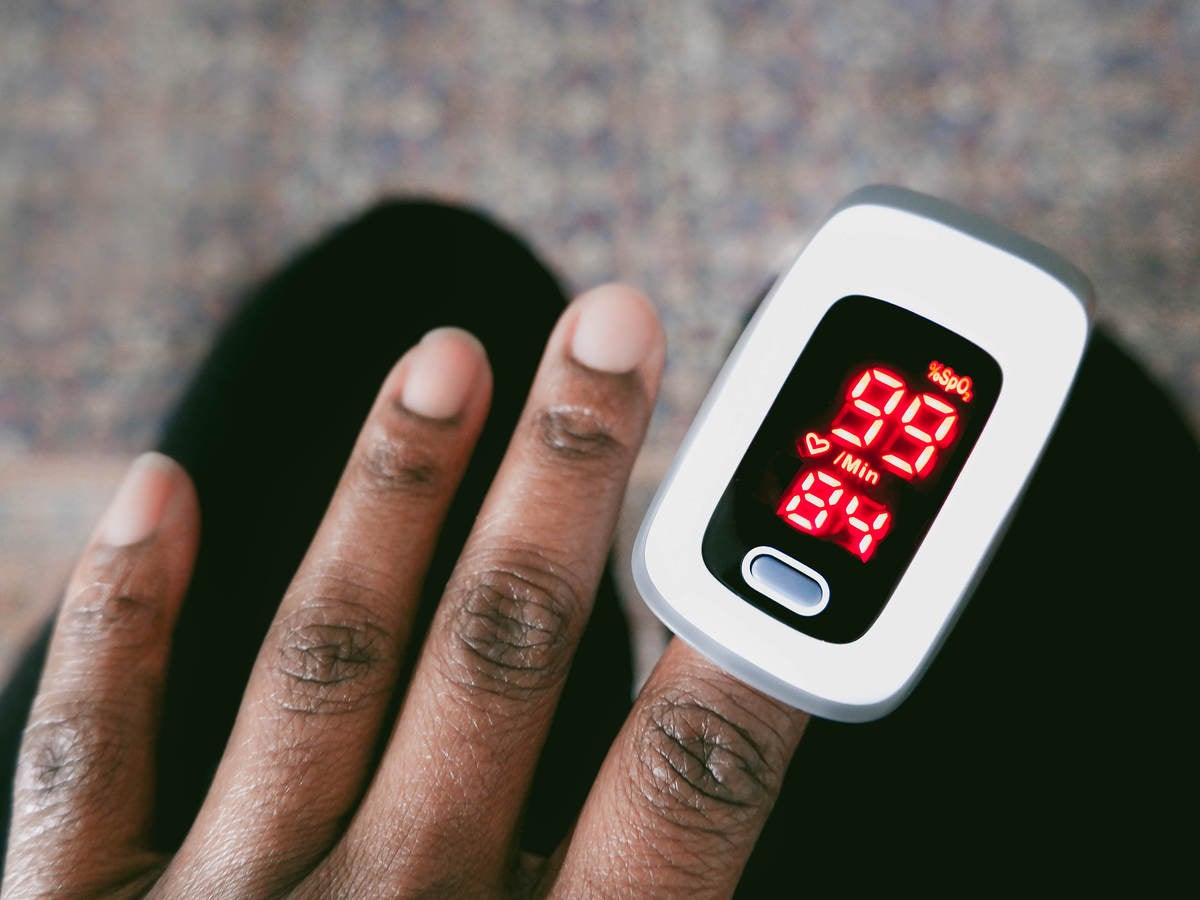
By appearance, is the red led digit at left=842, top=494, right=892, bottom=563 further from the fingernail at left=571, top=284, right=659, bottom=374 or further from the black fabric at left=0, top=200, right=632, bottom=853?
the black fabric at left=0, top=200, right=632, bottom=853

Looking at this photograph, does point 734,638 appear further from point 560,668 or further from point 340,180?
point 340,180

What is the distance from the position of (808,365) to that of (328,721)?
577 millimetres

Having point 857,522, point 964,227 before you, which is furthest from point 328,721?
point 964,227

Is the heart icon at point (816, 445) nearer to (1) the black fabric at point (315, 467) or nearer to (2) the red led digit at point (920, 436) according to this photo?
(2) the red led digit at point (920, 436)

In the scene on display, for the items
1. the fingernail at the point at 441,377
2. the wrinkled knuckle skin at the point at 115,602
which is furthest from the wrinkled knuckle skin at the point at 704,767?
the wrinkled knuckle skin at the point at 115,602

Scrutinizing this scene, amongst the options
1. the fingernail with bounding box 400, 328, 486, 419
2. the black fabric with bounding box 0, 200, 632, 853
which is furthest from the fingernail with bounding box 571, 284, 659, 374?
the black fabric with bounding box 0, 200, 632, 853

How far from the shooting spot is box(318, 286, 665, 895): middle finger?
2.74 ft

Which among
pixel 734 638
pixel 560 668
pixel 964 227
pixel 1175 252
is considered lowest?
pixel 560 668

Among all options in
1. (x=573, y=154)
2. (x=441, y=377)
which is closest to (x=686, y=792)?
(x=441, y=377)

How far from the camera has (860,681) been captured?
2.44 feet

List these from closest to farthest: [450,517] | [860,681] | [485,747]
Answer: [860,681] → [485,747] → [450,517]

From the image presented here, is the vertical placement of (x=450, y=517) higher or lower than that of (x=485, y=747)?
higher

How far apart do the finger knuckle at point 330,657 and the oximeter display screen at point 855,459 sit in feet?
1.21

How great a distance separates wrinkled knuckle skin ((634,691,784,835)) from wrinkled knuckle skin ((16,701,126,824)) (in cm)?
56
